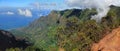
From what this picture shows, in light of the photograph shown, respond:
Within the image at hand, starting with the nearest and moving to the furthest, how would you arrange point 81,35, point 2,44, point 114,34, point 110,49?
1. point 110,49
2. point 114,34
3. point 81,35
4. point 2,44

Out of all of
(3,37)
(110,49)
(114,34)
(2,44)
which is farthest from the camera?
→ (3,37)

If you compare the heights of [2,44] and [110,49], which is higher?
[110,49]

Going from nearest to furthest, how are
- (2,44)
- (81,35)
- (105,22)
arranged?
(81,35), (105,22), (2,44)

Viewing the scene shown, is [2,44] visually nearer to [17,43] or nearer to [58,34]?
[17,43]

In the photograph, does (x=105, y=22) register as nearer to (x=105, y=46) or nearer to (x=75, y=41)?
(x=75, y=41)

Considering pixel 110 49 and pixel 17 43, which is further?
pixel 17 43

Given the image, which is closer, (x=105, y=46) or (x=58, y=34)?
(x=105, y=46)

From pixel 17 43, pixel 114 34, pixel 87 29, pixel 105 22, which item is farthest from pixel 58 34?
pixel 114 34

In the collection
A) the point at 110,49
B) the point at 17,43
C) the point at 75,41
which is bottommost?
the point at 17,43

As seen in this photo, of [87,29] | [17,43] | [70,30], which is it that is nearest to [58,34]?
[70,30]
